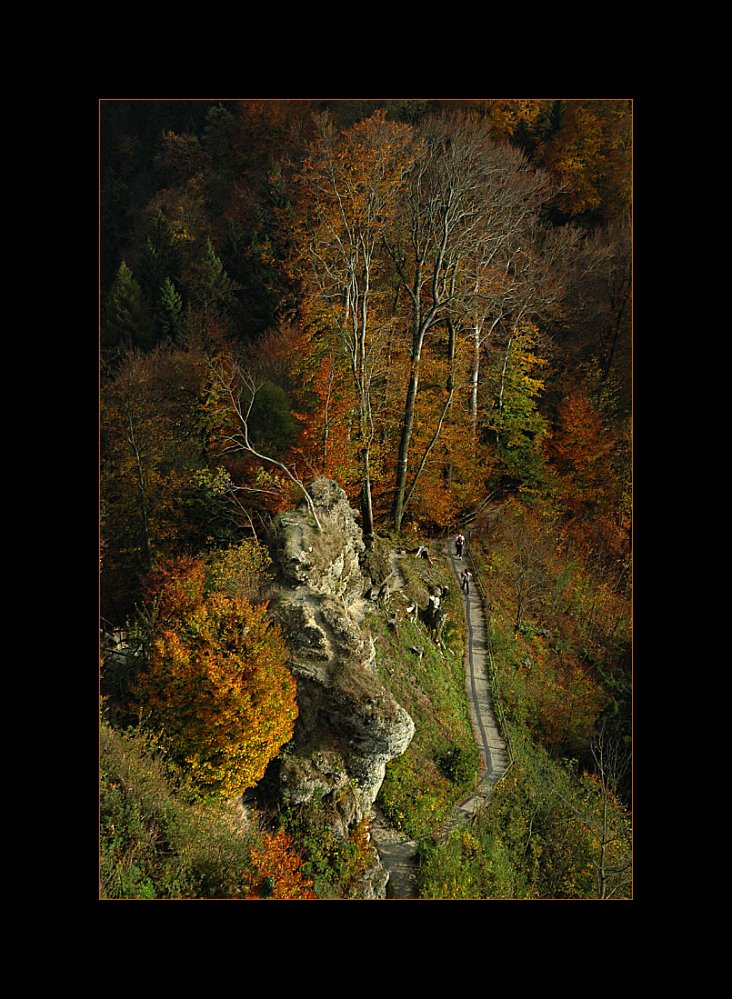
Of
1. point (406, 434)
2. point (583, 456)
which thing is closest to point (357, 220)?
point (406, 434)

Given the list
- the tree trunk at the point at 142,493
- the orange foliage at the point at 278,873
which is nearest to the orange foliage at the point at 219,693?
the orange foliage at the point at 278,873

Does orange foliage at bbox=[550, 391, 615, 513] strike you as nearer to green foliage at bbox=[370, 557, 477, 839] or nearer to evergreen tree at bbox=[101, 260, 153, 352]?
green foliage at bbox=[370, 557, 477, 839]

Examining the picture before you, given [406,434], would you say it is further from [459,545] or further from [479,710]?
[479,710]

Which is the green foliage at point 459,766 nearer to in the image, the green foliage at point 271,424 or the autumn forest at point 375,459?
the autumn forest at point 375,459

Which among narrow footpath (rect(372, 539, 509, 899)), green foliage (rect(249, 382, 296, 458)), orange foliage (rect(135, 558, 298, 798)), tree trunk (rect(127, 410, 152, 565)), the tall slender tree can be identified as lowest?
narrow footpath (rect(372, 539, 509, 899))

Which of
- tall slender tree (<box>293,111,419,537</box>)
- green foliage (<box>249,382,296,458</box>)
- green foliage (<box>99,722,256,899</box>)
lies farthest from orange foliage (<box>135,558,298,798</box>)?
green foliage (<box>249,382,296,458</box>)

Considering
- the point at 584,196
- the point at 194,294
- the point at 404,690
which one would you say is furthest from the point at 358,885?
the point at 584,196
